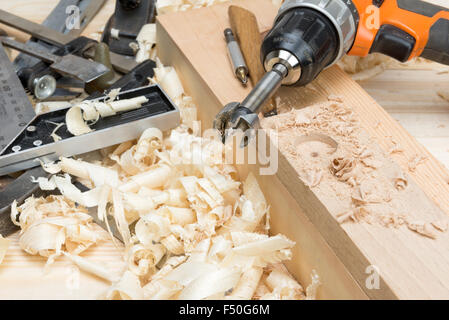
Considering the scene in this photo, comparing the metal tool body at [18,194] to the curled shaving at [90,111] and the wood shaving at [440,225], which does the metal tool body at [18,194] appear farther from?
the wood shaving at [440,225]

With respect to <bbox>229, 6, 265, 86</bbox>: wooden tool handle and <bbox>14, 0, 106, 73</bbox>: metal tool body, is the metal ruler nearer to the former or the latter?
<bbox>14, 0, 106, 73</bbox>: metal tool body

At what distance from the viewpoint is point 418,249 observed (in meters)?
0.64

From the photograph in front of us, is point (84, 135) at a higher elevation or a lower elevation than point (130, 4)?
lower

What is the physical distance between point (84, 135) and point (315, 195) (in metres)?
0.51

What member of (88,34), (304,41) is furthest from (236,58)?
(88,34)

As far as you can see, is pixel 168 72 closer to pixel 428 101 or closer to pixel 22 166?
pixel 22 166

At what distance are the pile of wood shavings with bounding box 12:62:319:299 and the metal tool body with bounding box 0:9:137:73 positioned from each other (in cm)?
32

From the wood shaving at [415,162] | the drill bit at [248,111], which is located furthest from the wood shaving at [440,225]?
the drill bit at [248,111]

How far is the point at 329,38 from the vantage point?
2.93 ft

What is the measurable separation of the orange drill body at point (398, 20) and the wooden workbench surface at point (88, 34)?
177 millimetres

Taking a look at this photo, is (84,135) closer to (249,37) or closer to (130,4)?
(249,37)

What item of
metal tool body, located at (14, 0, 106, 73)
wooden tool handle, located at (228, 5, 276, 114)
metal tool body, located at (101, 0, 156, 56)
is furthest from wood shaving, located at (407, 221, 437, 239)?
metal tool body, located at (14, 0, 106, 73)
